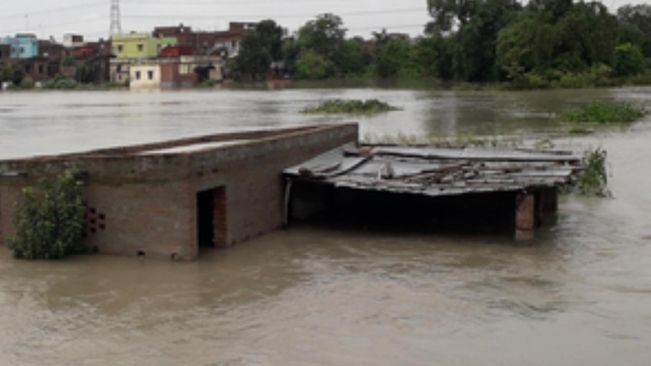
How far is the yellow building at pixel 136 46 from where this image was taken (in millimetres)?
100125

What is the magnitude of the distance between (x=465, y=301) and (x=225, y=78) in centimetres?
9284

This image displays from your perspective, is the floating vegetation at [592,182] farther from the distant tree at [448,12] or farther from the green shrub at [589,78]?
the distant tree at [448,12]

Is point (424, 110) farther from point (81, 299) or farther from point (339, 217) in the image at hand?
point (81, 299)

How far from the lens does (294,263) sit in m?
11.1

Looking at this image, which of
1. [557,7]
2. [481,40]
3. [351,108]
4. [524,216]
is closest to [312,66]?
[481,40]

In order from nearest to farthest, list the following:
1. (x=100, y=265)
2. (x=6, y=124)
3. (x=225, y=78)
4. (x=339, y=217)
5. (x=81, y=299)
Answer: (x=81, y=299), (x=100, y=265), (x=339, y=217), (x=6, y=124), (x=225, y=78)

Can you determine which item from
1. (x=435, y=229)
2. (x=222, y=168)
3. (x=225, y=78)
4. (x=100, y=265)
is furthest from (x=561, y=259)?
(x=225, y=78)

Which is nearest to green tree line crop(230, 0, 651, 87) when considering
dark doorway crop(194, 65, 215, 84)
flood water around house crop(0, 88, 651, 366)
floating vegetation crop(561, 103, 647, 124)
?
dark doorway crop(194, 65, 215, 84)

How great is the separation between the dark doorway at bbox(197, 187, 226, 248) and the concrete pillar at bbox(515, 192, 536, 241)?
393cm

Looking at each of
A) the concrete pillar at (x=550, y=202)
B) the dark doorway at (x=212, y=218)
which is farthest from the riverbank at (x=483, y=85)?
the dark doorway at (x=212, y=218)

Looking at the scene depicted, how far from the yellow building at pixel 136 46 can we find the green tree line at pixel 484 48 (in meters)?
10.8

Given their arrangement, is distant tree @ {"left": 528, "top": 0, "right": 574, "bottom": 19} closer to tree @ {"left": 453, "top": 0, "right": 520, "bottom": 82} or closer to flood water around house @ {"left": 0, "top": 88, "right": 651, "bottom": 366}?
tree @ {"left": 453, "top": 0, "right": 520, "bottom": 82}

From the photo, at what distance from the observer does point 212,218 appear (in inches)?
472

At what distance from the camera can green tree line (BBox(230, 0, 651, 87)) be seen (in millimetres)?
61062
